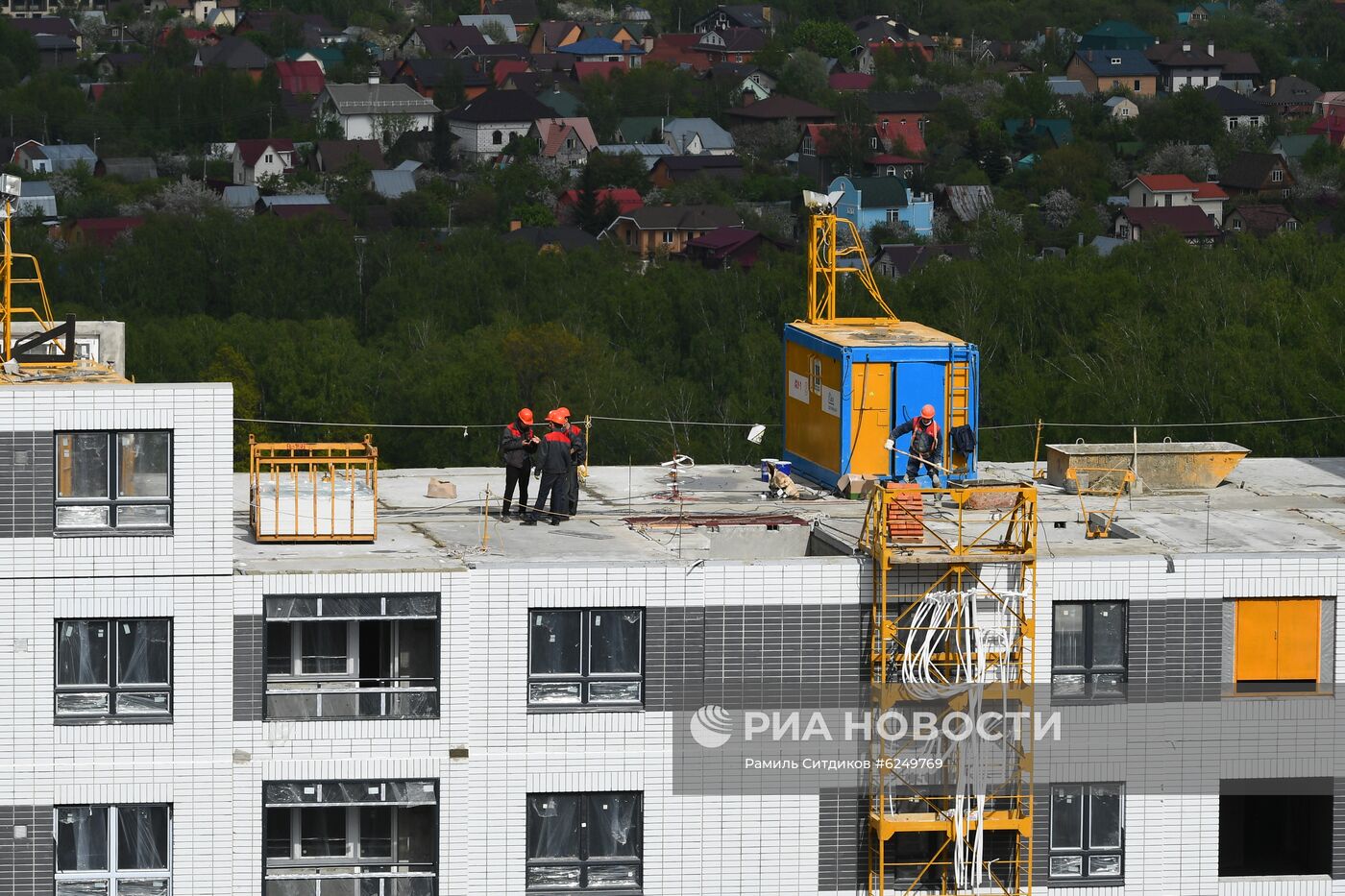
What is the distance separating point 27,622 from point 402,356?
329ft

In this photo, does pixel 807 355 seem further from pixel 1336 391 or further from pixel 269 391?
pixel 269 391

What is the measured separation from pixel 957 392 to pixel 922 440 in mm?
2913

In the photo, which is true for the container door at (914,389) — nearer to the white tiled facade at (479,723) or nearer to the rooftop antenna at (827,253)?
the rooftop antenna at (827,253)

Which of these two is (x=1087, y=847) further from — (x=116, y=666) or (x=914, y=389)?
(x=116, y=666)

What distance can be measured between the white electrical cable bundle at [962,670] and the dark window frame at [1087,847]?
51.2 inches

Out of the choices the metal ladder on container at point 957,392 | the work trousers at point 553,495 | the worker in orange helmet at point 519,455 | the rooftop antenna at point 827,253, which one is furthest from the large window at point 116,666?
the rooftop antenna at point 827,253

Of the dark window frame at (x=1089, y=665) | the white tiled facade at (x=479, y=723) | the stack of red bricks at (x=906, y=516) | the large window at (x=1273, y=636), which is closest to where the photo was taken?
the white tiled facade at (x=479, y=723)

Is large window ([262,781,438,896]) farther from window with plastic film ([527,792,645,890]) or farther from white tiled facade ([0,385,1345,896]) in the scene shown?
window with plastic film ([527,792,645,890])

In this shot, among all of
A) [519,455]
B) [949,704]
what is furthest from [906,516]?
[519,455]

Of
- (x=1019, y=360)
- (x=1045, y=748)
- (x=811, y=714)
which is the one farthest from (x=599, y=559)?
(x=1019, y=360)

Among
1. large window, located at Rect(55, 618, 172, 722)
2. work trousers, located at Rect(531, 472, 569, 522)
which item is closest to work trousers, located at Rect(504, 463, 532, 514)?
work trousers, located at Rect(531, 472, 569, 522)

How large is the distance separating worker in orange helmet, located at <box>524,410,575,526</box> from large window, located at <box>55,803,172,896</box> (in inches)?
311

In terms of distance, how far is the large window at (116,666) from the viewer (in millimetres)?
35688

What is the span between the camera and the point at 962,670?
3638 centimetres
